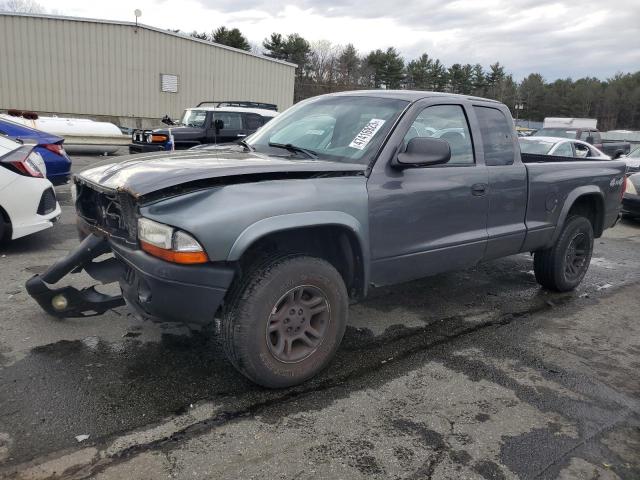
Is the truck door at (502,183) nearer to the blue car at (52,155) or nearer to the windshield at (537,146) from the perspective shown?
the blue car at (52,155)

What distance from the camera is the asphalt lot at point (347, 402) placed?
258 cm

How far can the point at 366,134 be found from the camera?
12.2 ft

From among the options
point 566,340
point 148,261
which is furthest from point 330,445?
point 566,340

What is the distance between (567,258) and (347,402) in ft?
11.4

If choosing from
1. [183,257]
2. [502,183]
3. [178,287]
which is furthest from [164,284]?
[502,183]

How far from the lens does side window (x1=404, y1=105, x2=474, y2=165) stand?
398 cm

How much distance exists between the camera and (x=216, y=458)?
101 inches

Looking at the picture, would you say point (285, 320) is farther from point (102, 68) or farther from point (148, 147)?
point (102, 68)

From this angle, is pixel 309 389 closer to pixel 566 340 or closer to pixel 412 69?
pixel 566 340

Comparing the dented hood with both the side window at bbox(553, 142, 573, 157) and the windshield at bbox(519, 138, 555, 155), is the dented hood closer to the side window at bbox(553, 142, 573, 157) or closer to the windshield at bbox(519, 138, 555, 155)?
the windshield at bbox(519, 138, 555, 155)

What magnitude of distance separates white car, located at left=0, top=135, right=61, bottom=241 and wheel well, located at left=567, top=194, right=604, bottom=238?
18.5 feet

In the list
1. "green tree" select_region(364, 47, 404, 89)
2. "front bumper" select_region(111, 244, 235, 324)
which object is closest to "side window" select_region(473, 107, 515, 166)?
"front bumper" select_region(111, 244, 235, 324)

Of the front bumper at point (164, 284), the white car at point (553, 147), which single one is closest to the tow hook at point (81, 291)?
the front bumper at point (164, 284)

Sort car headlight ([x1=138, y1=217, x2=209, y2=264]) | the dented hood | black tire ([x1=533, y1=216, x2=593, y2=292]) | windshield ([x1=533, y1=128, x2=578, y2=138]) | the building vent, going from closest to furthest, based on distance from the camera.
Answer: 1. car headlight ([x1=138, y1=217, x2=209, y2=264])
2. the dented hood
3. black tire ([x1=533, y1=216, x2=593, y2=292])
4. windshield ([x1=533, y1=128, x2=578, y2=138])
5. the building vent
